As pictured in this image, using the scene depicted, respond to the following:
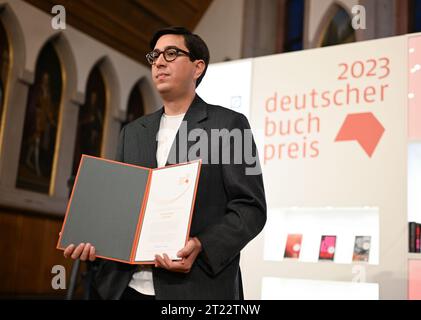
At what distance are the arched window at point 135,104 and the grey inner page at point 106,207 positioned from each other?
8.65 meters

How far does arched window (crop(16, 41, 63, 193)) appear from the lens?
8359 millimetres

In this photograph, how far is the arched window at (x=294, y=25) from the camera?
1066 centimetres

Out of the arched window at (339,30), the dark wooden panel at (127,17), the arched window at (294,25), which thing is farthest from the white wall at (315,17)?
the dark wooden panel at (127,17)

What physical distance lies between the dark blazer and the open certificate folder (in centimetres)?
9

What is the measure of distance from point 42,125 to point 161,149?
693cm

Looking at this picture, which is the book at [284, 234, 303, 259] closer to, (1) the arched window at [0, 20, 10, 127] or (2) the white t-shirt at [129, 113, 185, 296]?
(2) the white t-shirt at [129, 113, 185, 296]

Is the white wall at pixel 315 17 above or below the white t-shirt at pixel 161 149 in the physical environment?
above

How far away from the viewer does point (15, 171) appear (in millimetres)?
8086

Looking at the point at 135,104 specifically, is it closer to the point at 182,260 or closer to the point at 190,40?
the point at 190,40

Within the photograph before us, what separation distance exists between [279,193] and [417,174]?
42.7 inches

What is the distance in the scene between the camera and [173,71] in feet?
7.27

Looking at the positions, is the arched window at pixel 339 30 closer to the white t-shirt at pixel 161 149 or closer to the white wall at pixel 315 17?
the white wall at pixel 315 17

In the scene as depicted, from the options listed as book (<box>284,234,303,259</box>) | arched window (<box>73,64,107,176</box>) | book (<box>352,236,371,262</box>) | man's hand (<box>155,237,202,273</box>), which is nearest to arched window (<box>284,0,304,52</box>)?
arched window (<box>73,64,107,176</box>)

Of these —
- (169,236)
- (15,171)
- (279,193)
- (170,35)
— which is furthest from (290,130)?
(15,171)
